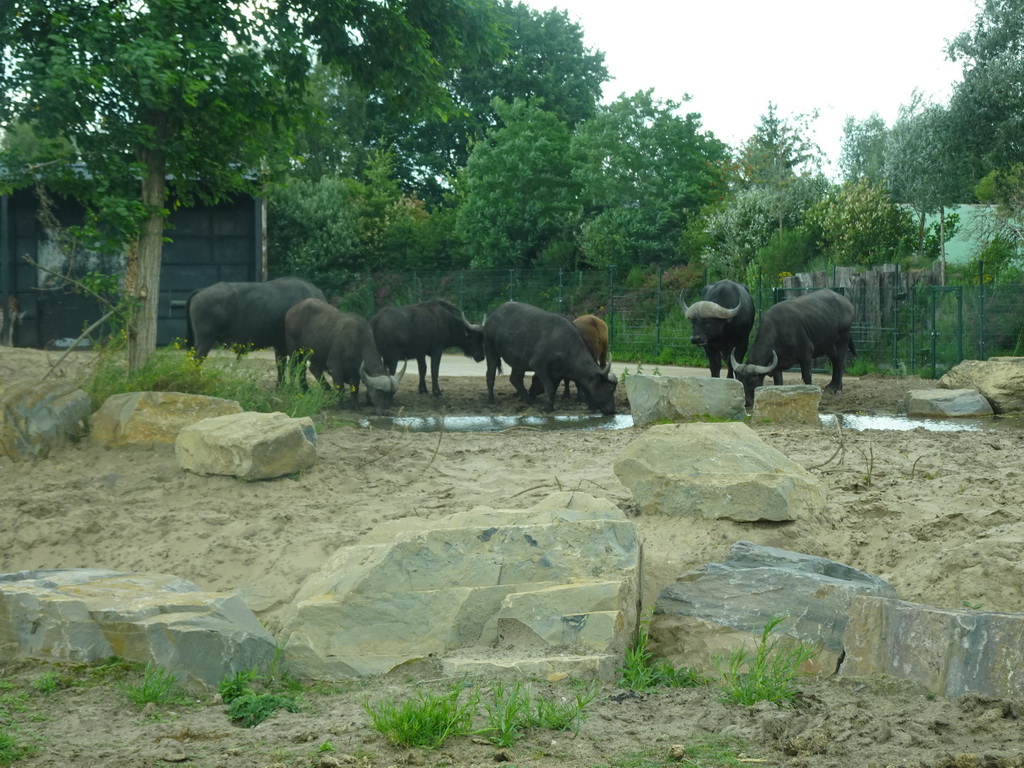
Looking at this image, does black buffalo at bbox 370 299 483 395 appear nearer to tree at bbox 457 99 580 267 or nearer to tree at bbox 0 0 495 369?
tree at bbox 0 0 495 369

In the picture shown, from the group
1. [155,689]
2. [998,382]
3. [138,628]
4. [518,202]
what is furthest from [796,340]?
[518,202]

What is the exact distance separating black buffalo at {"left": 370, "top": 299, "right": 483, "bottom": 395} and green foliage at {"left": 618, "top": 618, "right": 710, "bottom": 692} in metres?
11.6

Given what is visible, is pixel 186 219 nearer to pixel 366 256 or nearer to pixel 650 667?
pixel 366 256

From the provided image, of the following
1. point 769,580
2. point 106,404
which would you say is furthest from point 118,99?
point 769,580

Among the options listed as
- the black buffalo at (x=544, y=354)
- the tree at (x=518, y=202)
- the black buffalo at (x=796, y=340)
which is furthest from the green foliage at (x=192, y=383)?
the tree at (x=518, y=202)

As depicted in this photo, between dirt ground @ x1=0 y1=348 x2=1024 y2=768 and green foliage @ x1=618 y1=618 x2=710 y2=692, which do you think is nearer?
dirt ground @ x1=0 y1=348 x2=1024 y2=768

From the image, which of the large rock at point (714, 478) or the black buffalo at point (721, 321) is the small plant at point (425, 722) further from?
the black buffalo at point (721, 321)

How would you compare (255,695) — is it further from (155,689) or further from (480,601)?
(480,601)

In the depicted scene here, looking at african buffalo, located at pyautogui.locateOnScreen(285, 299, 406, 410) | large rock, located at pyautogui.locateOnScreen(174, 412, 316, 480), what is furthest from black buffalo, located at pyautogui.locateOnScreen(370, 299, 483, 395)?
large rock, located at pyautogui.locateOnScreen(174, 412, 316, 480)

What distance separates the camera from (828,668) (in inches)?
172

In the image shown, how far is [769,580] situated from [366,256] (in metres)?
32.0

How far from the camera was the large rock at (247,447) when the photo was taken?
7797mm

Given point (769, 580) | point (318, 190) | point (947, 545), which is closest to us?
point (769, 580)

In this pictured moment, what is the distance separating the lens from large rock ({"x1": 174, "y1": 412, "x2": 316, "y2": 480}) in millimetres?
7797
